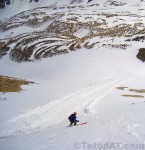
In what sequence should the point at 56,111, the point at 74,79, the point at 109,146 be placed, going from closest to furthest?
the point at 109,146, the point at 56,111, the point at 74,79

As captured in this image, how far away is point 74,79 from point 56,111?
2198cm

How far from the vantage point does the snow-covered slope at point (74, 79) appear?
23.2 metres

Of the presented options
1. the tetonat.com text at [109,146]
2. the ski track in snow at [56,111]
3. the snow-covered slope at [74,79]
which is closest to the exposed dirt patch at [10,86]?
the snow-covered slope at [74,79]

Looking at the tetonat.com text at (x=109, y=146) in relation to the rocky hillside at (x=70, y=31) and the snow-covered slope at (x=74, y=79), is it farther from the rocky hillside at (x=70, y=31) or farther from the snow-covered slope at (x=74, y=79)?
the rocky hillside at (x=70, y=31)

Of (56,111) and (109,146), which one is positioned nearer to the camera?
(109,146)

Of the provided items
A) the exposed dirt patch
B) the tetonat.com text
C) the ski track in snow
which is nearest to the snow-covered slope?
the ski track in snow

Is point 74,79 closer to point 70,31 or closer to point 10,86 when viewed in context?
point 10,86

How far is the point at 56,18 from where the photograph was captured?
356 feet

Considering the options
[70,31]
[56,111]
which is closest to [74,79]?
[56,111]

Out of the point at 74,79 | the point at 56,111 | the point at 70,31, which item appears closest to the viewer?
the point at 56,111

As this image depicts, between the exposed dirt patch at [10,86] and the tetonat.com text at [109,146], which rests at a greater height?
the tetonat.com text at [109,146]

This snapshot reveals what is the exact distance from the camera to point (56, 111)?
3075cm

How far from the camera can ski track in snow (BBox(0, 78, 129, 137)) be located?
83.5 ft

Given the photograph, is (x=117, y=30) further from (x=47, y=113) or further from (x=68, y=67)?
(x=47, y=113)
